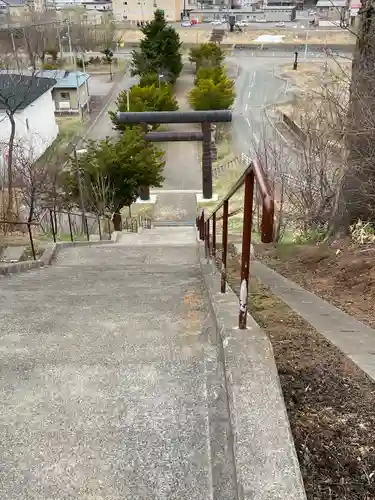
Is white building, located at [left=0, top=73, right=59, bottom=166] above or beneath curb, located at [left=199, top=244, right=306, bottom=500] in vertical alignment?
beneath

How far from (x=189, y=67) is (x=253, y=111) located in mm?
15108

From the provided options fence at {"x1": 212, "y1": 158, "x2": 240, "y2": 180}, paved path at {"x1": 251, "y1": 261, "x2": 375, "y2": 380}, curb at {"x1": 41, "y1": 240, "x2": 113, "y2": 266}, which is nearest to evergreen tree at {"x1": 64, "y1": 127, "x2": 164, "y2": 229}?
curb at {"x1": 41, "y1": 240, "x2": 113, "y2": 266}

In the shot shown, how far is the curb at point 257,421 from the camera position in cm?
185

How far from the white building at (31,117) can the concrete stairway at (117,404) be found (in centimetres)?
2087

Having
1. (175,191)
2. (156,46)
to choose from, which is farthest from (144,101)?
(156,46)

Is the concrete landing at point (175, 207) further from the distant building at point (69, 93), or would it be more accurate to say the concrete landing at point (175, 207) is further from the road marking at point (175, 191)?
the distant building at point (69, 93)

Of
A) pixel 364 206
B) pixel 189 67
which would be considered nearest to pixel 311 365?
pixel 364 206

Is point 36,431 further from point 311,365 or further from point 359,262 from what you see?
point 359,262

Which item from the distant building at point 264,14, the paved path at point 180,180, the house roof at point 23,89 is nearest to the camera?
the paved path at point 180,180

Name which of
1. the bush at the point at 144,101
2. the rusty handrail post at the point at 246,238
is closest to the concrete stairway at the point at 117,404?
the rusty handrail post at the point at 246,238

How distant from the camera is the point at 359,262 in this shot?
6.15m

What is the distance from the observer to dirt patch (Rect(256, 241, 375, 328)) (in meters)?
5.24

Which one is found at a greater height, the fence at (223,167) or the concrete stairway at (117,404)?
the concrete stairway at (117,404)

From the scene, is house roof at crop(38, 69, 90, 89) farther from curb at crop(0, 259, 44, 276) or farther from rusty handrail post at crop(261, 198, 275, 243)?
rusty handrail post at crop(261, 198, 275, 243)
